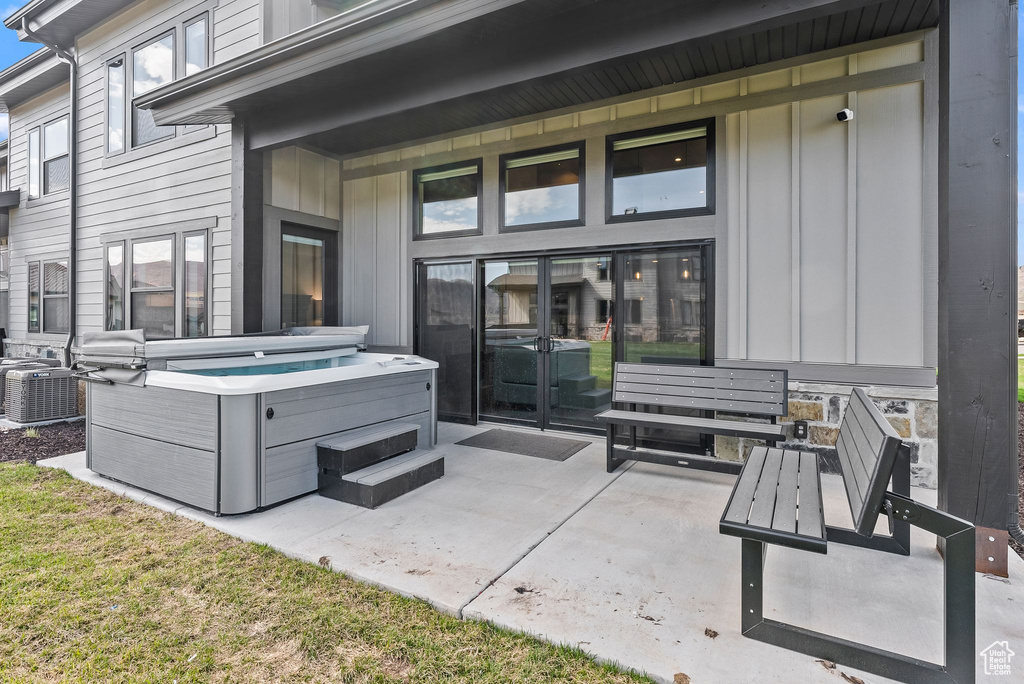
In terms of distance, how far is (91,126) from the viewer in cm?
686

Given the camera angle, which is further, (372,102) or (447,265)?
(447,265)

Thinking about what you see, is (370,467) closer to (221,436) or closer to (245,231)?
(221,436)

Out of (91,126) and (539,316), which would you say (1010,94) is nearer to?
(539,316)

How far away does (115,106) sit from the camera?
259 inches

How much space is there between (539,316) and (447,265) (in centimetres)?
129

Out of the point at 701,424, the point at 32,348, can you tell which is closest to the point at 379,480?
the point at 701,424

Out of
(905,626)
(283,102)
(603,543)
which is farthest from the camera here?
(283,102)

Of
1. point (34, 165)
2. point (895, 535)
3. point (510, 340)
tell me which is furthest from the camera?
point (34, 165)

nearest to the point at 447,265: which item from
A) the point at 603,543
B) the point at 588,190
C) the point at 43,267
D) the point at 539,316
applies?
the point at 539,316

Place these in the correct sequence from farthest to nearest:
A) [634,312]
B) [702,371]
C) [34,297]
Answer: [34,297], [634,312], [702,371]

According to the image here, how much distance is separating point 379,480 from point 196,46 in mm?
5698

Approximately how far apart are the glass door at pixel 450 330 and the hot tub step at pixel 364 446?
1723mm

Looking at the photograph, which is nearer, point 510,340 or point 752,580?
point 752,580

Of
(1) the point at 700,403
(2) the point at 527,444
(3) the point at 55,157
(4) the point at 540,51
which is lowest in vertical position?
(2) the point at 527,444
